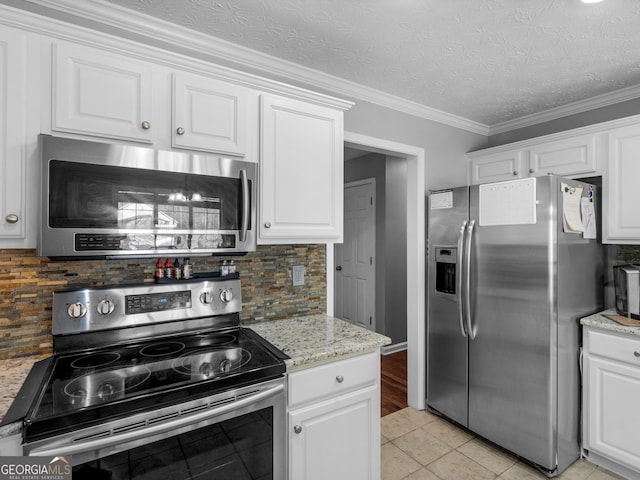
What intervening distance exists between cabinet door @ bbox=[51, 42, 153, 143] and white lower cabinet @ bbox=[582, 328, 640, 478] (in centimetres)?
268

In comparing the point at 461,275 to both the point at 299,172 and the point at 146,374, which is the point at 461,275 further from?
the point at 146,374

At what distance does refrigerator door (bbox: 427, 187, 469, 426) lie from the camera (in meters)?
2.51

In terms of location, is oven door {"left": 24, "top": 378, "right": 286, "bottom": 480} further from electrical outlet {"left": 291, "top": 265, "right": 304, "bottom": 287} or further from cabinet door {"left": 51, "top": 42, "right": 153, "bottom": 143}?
cabinet door {"left": 51, "top": 42, "right": 153, "bottom": 143}

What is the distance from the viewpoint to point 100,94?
1.35 meters

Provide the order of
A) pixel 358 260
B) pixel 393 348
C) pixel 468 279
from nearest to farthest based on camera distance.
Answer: pixel 468 279
pixel 393 348
pixel 358 260

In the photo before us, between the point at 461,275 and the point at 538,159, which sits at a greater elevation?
the point at 538,159

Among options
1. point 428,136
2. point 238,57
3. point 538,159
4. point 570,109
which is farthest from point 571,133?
point 238,57

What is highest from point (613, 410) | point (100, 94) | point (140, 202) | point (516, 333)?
point (100, 94)

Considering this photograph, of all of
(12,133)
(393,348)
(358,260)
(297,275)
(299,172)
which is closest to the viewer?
(12,133)

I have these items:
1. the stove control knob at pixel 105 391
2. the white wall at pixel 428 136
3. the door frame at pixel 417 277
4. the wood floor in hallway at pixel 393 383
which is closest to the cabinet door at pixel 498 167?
the white wall at pixel 428 136

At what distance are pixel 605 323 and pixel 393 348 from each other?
94.2 inches

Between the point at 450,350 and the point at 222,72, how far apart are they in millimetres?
2315

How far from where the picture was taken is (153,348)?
155 cm

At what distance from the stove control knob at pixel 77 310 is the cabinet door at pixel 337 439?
3.14 ft
